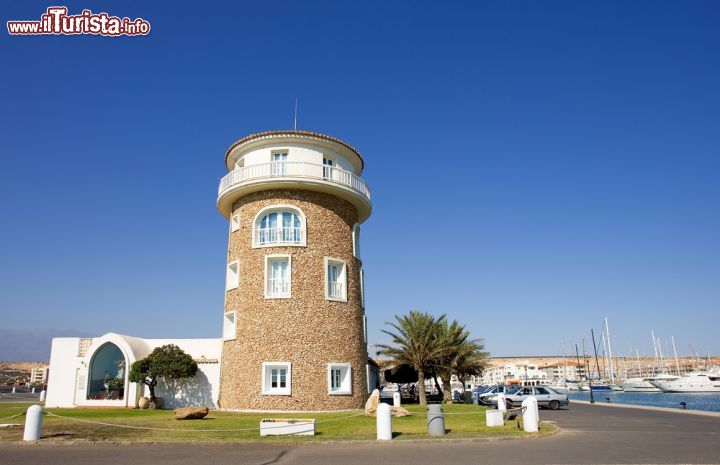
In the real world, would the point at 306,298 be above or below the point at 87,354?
above

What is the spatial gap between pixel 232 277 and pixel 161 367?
591 centimetres

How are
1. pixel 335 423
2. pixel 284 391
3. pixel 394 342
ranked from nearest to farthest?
pixel 335 423 → pixel 284 391 → pixel 394 342

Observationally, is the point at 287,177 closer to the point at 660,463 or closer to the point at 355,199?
the point at 355,199

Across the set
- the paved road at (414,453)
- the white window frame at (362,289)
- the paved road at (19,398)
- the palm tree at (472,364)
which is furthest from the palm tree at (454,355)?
the paved road at (19,398)

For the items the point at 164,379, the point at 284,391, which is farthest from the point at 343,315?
the point at 164,379

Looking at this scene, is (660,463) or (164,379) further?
(164,379)

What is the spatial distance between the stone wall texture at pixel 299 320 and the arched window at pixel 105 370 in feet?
24.1

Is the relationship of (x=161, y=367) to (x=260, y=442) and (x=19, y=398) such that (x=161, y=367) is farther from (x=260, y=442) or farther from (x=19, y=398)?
(x=19, y=398)

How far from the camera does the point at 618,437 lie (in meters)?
15.6

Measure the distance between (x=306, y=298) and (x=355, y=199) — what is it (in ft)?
20.0

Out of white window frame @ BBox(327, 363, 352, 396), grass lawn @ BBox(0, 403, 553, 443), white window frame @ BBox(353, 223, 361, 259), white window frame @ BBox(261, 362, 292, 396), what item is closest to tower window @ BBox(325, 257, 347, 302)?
white window frame @ BBox(353, 223, 361, 259)

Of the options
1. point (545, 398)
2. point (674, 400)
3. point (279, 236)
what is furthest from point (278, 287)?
point (674, 400)

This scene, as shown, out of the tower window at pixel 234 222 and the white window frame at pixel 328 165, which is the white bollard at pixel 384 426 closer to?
the white window frame at pixel 328 165

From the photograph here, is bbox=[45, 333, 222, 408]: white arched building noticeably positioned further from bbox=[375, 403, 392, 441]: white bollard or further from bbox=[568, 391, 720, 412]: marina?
bbox=[568, 391, 720, 412]: marina
